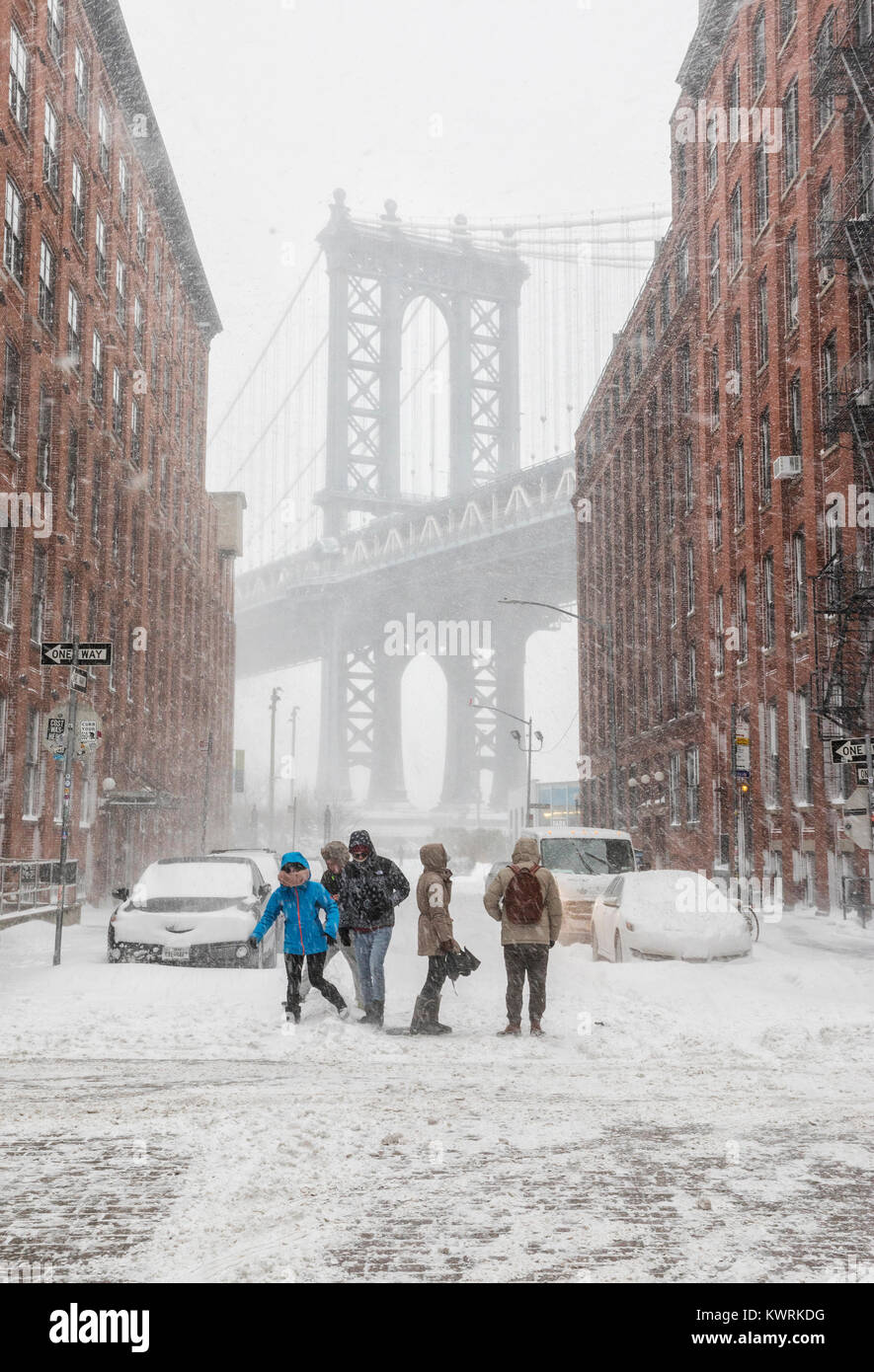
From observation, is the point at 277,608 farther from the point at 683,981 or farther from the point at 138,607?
the point at 683,981

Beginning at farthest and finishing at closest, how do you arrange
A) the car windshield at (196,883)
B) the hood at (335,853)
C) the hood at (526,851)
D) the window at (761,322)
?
the window at (761,322) → the car windshield at (196,883) → the hood at (335,853) → the hood at (526,851)

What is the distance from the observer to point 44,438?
27844mm

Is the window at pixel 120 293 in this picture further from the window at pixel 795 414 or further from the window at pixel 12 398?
the window at pixel 795 414

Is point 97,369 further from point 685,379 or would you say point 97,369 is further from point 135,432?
point 685,379

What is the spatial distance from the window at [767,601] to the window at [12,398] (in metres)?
17.3

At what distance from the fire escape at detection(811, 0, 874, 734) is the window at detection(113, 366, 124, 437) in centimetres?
1870

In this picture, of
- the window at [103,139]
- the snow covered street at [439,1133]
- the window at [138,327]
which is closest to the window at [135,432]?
the window at [138,327]

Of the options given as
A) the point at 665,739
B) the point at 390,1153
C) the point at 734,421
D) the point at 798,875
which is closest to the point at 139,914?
the point at 390,1153

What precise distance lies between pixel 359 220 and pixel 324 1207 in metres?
124

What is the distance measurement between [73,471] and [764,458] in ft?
54.4

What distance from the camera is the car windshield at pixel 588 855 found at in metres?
21.3

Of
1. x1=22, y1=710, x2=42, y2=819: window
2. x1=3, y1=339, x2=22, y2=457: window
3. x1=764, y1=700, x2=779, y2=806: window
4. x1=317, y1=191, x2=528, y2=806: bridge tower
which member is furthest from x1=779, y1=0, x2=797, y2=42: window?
x1=317, y1=191, x2=528, y2=806: bridge tower

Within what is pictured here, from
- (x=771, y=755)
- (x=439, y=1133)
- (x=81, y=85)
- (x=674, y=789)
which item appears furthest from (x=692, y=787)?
(x=439, y=1133)

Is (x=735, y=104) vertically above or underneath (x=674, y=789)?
above
